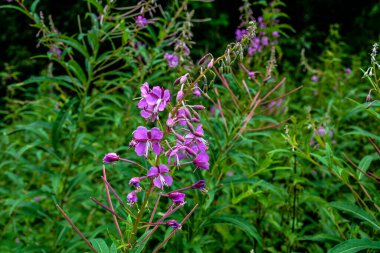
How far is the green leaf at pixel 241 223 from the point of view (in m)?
1.90

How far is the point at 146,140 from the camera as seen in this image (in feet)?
4.03

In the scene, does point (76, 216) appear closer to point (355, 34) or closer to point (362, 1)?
point (355, 34)

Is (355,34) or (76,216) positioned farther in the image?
(355,34)

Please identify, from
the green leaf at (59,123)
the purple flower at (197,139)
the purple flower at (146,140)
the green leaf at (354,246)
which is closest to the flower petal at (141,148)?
the purple flower at (146,140)

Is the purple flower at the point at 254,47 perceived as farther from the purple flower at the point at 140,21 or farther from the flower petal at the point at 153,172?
the flower petal at the point at 153,172

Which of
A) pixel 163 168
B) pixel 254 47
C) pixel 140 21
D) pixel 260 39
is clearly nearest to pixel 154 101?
pixel 163 168

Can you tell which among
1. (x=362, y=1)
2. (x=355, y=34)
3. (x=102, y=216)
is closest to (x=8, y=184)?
(x=102, y=216)

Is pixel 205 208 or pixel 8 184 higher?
pixel 205 208

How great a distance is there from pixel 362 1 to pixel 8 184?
28.8 ft

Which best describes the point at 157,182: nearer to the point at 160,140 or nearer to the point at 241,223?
the point at 160,140

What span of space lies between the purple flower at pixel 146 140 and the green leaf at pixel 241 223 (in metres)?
0.85

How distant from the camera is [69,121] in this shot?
273 cm

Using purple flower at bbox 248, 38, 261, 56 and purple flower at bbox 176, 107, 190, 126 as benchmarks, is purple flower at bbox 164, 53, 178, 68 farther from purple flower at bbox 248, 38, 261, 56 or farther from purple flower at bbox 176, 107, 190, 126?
purple flower at bbox 176, 107, 190, 126

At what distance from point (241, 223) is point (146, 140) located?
35.1 inches
